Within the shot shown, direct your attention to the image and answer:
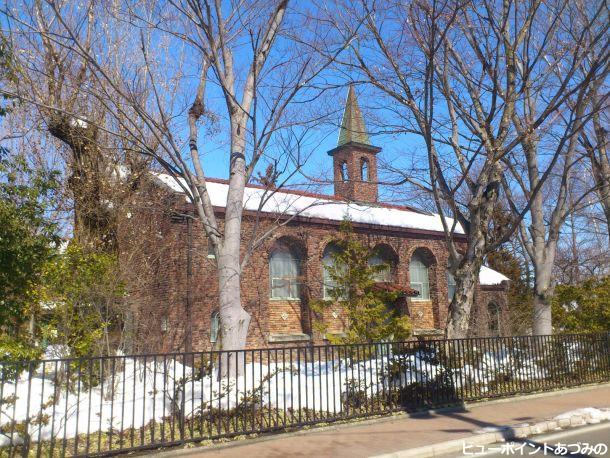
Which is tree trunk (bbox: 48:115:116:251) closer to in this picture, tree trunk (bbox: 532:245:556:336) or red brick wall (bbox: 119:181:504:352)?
red brick wall (bbox: 119:181:504:352)

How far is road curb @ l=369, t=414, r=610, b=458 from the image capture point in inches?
288

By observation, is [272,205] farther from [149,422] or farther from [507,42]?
[149,422]

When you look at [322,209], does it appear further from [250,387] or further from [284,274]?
[250,387]

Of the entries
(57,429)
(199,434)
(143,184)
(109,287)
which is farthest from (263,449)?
(143,184)

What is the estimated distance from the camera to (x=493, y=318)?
2722 centimetres

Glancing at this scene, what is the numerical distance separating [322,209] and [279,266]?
10.4ft

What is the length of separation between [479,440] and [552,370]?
591cm

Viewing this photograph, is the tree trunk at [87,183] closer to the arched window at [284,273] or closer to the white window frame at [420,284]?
the arched window at [284,273]

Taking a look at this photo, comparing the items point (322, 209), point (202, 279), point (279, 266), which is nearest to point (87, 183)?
point (202, 279)

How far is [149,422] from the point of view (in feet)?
27.4

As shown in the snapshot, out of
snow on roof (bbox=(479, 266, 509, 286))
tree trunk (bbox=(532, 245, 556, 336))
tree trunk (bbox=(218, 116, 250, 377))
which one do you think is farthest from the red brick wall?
tree trunk (bbox=(532, 245, 556, 336))

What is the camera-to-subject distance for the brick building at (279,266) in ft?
51.9

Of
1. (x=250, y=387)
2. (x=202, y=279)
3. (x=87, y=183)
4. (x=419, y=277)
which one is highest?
(x=87, y=183)

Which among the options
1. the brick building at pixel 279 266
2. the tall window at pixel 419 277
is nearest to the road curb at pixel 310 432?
the brick building at pixel 279 266
